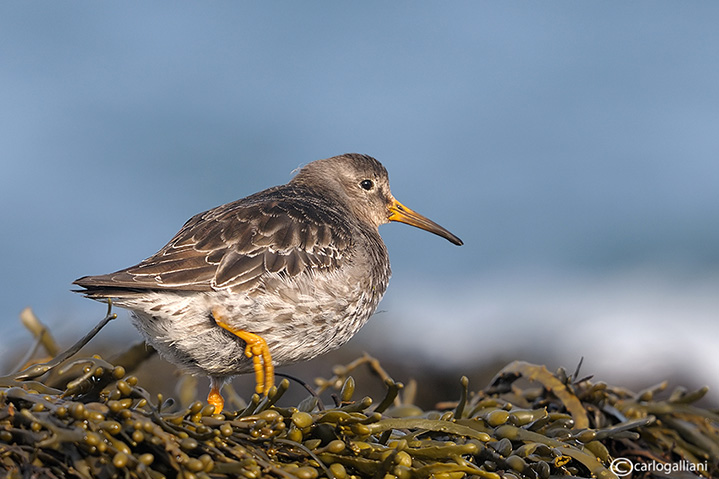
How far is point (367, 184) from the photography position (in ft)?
16.9

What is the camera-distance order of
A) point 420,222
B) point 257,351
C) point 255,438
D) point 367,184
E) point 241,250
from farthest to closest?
point 420,222
point 367,184
point 241,250
point 257,351
point 255,438

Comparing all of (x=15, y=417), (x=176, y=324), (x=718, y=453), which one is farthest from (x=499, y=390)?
(x=15, y=417)

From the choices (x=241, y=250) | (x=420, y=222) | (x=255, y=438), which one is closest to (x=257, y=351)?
(x=241, y=250)

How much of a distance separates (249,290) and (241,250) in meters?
0.27

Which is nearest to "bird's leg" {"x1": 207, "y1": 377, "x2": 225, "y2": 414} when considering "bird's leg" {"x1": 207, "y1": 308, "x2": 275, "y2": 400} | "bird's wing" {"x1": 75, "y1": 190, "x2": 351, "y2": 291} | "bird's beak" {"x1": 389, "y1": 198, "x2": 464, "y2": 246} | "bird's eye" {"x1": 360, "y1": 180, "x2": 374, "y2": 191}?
"bird's leg" {"x1": 207, "y1": 308, "x2": 275, "y2": 400}

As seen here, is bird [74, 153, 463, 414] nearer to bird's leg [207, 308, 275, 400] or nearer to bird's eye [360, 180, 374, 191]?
bird's leg [207, 308, 275, 400]

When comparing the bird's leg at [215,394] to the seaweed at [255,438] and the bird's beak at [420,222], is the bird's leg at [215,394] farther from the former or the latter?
the bird's beak at [420,222]

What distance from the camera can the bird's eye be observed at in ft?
16.9

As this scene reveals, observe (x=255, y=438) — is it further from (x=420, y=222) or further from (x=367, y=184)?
(x=420, y=222)

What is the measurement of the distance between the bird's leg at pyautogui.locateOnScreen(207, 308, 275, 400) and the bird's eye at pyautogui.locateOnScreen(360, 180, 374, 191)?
2.09 meters

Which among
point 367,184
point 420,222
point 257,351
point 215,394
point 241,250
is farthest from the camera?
point 420,222

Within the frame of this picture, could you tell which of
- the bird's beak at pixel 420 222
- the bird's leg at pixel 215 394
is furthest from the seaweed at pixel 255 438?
the bird's beak at pixel 420 222

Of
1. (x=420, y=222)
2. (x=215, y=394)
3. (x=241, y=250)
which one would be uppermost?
A: (x=420, y=222)

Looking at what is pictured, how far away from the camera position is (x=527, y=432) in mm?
2771
